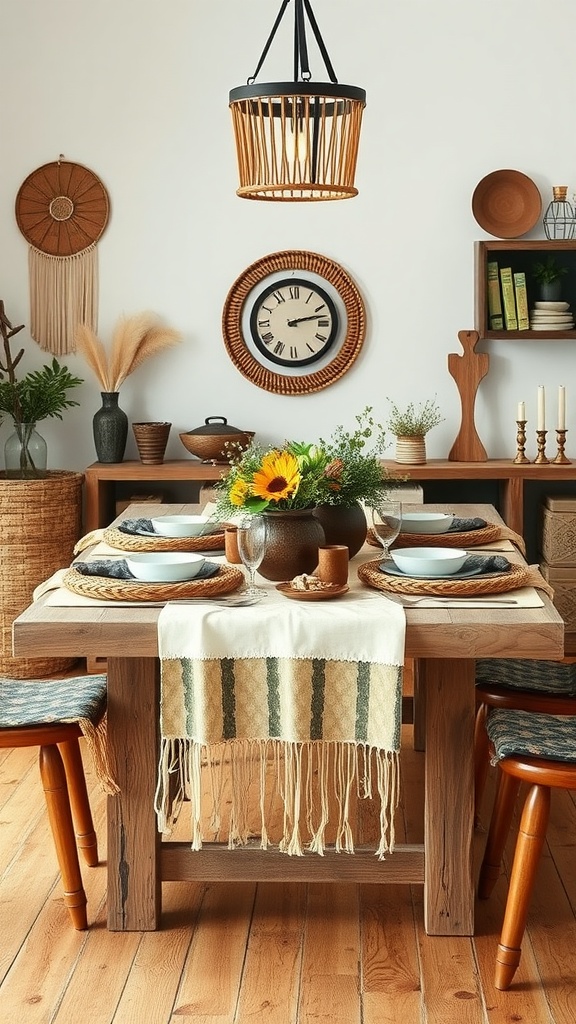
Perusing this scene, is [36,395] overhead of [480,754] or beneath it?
overhead

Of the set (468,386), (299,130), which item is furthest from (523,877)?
(468,386)

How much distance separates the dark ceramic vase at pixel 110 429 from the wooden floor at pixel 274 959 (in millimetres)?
2191

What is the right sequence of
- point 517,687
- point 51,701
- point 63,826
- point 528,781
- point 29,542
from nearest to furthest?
point 528,781 → point 63,826 → point 51,701 → point 517,687 → point 29,542

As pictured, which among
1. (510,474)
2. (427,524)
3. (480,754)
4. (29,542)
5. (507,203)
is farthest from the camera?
(507,203)

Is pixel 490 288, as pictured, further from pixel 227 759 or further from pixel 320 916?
pixel 320 916

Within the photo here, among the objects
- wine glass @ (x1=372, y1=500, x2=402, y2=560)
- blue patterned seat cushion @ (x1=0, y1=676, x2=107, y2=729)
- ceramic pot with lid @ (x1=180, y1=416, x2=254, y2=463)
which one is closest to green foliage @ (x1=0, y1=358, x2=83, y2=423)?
ceramic pot with lid @ (x1=180, y1=416, x2=254, y2=463)

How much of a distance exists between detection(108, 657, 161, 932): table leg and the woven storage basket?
205 centimetres

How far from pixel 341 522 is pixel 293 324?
2.33 m

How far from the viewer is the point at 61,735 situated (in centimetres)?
248

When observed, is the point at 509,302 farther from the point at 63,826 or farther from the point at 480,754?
the point at 63,826

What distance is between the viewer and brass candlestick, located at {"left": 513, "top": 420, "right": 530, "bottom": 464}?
190 inches

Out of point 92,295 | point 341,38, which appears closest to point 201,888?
point 92,295

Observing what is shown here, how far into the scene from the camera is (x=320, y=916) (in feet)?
8.74

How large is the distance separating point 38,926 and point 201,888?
0.40 m
